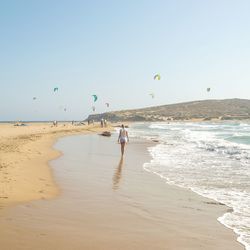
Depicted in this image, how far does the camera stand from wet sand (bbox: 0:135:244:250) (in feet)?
17.2

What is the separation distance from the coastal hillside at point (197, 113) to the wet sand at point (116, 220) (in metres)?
100

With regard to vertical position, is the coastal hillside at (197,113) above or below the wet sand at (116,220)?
above

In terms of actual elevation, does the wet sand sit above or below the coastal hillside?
below

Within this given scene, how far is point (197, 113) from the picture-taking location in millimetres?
125438

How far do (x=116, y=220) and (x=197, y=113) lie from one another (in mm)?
121535

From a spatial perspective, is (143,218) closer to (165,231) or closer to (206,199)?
(165,231)

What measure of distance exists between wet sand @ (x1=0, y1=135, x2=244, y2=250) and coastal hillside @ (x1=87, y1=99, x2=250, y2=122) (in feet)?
329

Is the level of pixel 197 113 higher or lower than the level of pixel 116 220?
higher

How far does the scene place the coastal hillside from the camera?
117 metres

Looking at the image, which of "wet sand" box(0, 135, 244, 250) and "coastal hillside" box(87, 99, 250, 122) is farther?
"coastal hillside" box(87, 99, 250, 122)

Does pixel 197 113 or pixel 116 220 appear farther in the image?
pixel 197 113

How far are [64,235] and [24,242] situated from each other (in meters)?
0.61

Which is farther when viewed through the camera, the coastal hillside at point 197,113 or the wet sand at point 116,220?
the coastal hillside at point 197,113

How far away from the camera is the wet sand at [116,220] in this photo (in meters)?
5.24
